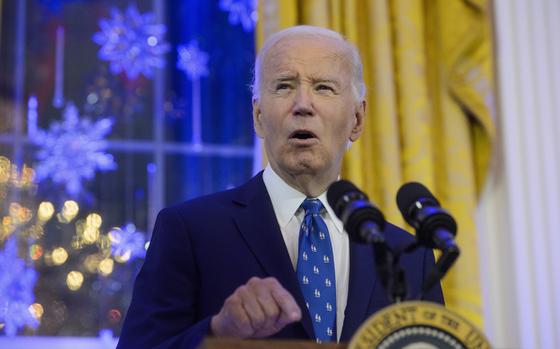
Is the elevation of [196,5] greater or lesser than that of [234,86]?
greater

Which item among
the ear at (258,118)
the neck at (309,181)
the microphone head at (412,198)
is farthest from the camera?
the ear at (258,118)

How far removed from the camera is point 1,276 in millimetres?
2879

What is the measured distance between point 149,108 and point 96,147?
0.24m

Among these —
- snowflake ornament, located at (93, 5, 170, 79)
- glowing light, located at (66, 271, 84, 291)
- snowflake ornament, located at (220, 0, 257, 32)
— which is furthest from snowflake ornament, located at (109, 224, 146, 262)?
→ snowflake ornament, located at (220, 0, 257, 32)

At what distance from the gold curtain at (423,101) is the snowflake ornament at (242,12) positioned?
27 cm

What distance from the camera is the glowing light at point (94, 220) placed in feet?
9.93

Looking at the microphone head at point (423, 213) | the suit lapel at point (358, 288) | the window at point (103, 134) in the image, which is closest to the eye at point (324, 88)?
the suit lapel at point (358, 288)

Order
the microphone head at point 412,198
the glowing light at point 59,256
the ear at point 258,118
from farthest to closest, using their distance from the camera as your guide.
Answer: the glowing light at point 59,256
the ear at point 258,118
the microphone head at point 412,198

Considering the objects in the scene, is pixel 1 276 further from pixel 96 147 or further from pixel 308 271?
pixel 308 271

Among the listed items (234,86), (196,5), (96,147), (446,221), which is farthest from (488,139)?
(446,221)

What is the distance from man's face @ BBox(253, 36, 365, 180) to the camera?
78.4 inches

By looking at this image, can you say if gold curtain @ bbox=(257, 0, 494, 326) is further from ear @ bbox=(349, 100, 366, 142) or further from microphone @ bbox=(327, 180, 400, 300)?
microphone @ bbox=(327, 180, 400, 300)

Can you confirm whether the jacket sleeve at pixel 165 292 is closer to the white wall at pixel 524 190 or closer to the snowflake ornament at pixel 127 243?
the snowflake ornament at pixel 127 243

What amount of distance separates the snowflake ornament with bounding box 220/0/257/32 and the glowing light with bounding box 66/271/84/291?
3.55 feet
